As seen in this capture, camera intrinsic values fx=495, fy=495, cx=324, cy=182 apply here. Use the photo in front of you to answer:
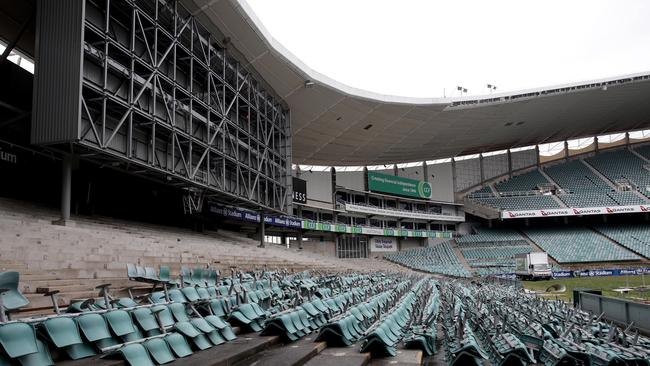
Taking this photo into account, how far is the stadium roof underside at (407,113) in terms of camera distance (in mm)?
27131

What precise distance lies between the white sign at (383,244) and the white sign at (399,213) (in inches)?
148

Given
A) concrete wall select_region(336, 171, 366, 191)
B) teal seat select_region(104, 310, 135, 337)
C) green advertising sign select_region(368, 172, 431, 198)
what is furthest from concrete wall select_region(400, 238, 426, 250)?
teal seat select_region(104, 310, 135, 337)

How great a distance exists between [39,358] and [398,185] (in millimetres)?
53625

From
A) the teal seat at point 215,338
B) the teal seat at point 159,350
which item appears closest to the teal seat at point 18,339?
the teal seat at point 159,350

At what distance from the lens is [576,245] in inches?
1955

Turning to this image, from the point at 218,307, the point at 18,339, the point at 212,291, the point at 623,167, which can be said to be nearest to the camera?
the point at 18,339

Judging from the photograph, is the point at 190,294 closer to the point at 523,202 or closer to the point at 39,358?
the point at 39,358

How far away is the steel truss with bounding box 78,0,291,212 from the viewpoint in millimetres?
16078

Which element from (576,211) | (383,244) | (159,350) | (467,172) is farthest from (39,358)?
(467,172)

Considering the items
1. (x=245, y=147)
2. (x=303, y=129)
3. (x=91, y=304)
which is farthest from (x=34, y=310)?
(x=303, y=129)

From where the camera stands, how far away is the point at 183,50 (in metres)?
21.2

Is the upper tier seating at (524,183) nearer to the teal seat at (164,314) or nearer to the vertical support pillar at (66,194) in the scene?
the vertical support pillar at (66,194)

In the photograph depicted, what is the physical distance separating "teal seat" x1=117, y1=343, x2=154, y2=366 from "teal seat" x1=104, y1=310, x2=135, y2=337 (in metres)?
0.56

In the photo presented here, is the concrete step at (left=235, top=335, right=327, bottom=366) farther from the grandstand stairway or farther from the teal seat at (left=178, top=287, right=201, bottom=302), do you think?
the grandstand stairway
